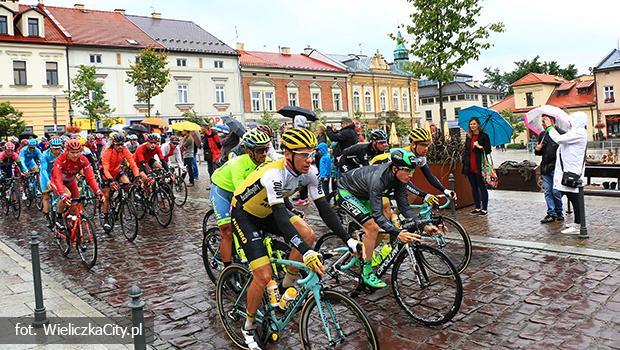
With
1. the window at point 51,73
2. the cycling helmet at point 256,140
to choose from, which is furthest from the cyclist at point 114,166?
the window at point 51,73

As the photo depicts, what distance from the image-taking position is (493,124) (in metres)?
11.1

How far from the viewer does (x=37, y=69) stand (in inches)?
1599

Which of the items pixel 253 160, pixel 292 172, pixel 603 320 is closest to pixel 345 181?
pixel 253 160

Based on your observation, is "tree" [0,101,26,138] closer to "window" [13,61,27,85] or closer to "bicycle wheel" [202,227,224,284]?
"window" [13,61,27,85]

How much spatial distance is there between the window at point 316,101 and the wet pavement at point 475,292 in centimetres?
4912

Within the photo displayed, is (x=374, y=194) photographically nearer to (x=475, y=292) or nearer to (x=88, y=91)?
(x=475, y=292)

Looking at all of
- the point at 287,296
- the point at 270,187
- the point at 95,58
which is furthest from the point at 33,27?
the point at 287,296

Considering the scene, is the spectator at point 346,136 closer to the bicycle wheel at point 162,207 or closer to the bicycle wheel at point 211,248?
the bicycle wheel at point 162,207

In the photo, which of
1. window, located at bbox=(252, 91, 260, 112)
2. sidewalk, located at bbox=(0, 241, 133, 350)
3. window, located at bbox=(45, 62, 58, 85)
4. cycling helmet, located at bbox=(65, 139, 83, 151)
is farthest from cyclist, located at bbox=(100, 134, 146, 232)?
window, located at bbox=(252, 91, 260, 112)

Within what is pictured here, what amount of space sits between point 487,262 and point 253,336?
4.07 m

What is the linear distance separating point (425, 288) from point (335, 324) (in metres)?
1.86

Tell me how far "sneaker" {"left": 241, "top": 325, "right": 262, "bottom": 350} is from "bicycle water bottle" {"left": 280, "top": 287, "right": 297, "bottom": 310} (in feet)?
1.40

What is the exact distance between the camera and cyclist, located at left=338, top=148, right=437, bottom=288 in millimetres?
5641

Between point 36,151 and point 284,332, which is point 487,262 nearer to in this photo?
point 284,332
